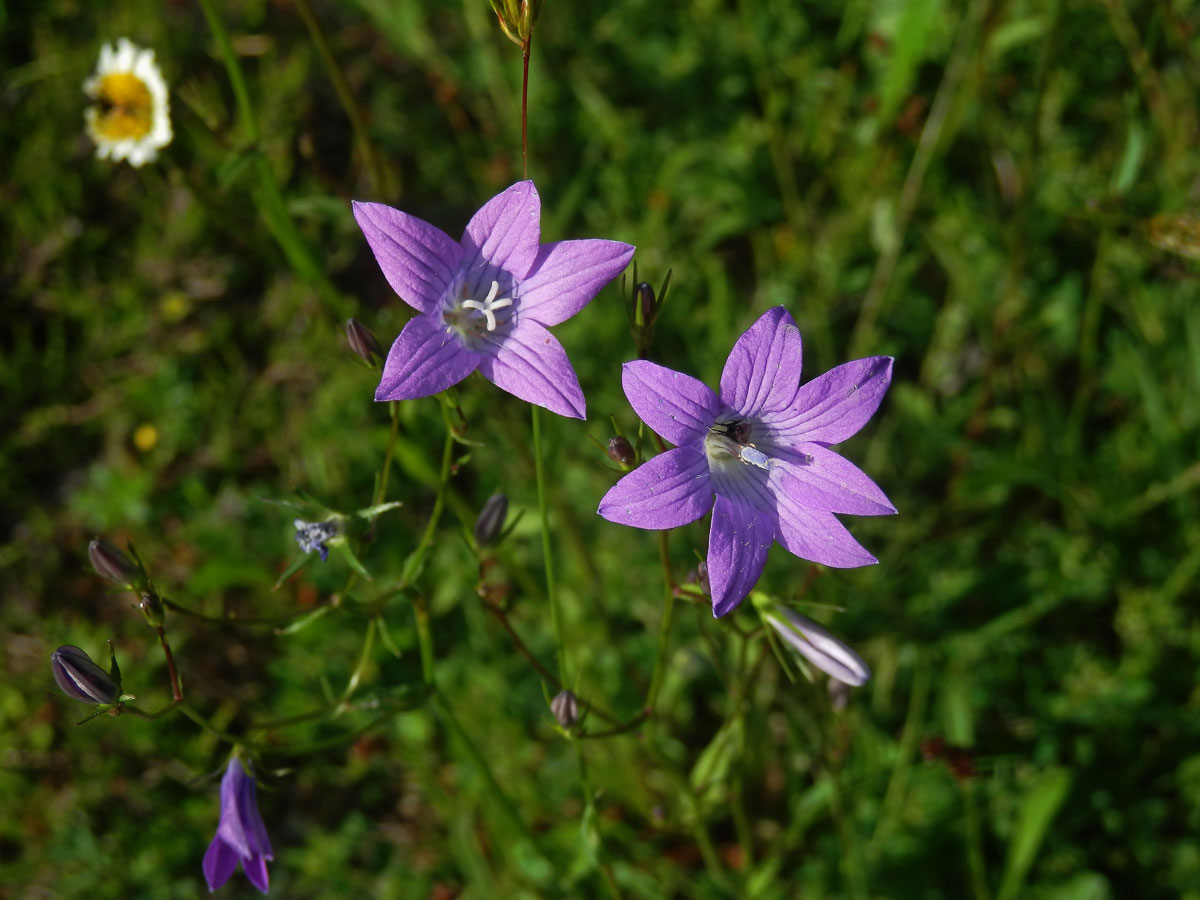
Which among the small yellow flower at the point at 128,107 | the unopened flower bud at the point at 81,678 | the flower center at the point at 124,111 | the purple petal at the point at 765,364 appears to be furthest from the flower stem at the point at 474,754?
the flower center at the point at 124,111

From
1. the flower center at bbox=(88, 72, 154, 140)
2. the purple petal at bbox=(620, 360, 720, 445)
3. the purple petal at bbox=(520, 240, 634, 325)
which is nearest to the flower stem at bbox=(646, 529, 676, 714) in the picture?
the purple petal at bbox=(620, 360, 720, 445)

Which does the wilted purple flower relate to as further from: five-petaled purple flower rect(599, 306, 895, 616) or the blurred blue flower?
the blurred blue flower

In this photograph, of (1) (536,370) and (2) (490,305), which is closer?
(1) (536,370)

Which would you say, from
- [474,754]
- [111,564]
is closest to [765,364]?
[474,754]

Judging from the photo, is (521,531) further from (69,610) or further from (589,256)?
(69,610)

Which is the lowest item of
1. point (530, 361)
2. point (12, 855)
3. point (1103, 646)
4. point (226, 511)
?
point (12, 855)

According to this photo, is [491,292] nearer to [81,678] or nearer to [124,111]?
[81,678]

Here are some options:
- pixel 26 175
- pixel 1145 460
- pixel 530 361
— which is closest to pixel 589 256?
pixel 530 361

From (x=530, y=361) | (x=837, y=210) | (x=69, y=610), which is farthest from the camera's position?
(x=837, y=210)
